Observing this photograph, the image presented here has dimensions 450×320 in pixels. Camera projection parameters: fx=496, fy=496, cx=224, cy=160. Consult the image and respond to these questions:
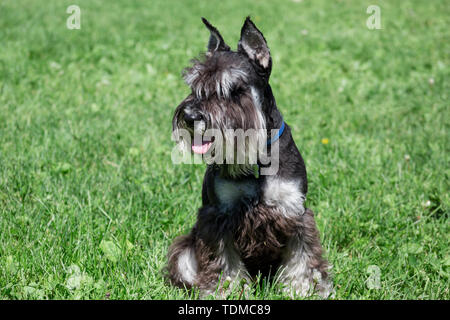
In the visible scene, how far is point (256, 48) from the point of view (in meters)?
2.94

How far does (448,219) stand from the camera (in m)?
3.77

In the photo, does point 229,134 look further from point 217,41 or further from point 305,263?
point 305,263

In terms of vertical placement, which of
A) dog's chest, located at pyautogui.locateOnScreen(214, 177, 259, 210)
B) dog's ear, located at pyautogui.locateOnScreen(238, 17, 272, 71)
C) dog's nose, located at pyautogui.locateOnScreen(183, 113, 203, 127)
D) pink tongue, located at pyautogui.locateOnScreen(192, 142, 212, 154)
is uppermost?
dog's ear, located at pyautogui.locateOnScreen(238, 17, 272, 71)

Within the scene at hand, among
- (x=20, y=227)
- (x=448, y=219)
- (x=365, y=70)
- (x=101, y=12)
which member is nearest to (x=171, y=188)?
(x=20, y=227)

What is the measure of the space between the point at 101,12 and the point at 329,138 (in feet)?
23.3

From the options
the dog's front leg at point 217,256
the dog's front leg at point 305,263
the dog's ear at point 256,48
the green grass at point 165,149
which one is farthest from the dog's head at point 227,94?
the green grass at point 165,149

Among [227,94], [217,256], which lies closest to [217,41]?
[227,94]

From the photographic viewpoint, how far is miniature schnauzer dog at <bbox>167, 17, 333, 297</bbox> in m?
2.82

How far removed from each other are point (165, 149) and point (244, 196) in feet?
6.72

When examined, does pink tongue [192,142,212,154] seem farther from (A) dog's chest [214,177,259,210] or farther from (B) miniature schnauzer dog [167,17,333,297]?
(A) dog's chest [214,177,259,210]

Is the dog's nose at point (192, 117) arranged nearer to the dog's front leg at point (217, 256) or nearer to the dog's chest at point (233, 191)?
the dog's chest at point (233, 191)

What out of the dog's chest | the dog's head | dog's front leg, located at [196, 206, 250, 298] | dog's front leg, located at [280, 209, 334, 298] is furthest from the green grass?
the dog's head

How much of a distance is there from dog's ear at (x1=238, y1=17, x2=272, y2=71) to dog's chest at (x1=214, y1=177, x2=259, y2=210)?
708 millimetres

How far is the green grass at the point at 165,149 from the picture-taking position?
3.18 meters
